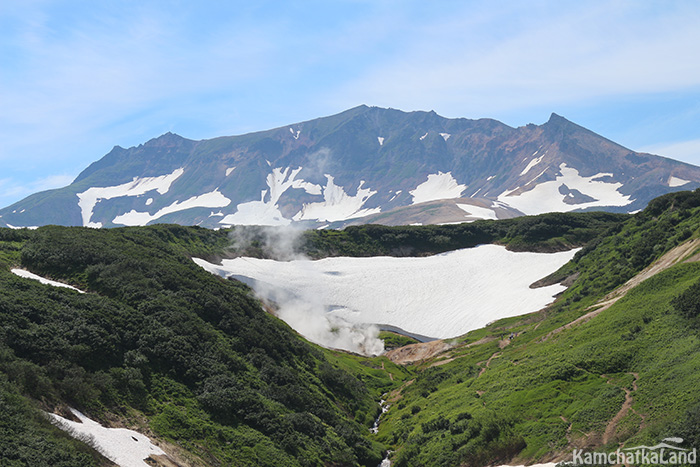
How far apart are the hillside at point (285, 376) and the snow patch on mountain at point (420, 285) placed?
2132 centimetres

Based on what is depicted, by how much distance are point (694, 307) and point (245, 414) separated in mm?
29699

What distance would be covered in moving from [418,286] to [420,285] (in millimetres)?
554

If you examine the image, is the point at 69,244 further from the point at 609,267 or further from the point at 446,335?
the point at 609,267

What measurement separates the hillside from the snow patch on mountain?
69.9ft

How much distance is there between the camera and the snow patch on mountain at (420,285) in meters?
79.2

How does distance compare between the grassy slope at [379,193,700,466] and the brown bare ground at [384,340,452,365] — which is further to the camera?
the brown bare ground at [384,340,452,365]

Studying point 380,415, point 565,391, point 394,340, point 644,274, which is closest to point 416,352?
point 394,340

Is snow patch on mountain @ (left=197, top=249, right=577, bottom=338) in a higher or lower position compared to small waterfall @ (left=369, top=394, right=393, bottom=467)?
higher

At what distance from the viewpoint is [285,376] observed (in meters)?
40.0

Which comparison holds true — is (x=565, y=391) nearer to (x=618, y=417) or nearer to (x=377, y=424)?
(x=618, y=417)

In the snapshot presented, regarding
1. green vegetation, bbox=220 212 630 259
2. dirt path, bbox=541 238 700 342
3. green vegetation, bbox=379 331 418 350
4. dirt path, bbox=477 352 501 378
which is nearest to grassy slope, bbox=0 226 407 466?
dirt path, bbox=477 352 501 378

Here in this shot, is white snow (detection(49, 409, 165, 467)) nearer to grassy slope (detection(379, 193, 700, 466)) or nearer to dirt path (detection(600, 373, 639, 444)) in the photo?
grassy slope (detection(379, 193, 700, 466))

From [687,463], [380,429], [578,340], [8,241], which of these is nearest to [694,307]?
[578,340]

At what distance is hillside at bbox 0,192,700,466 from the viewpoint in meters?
24.1
